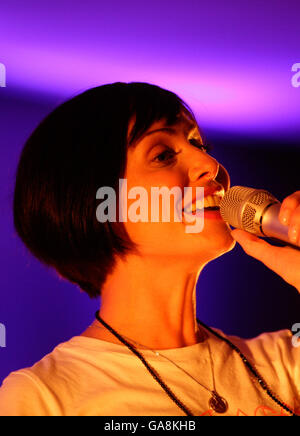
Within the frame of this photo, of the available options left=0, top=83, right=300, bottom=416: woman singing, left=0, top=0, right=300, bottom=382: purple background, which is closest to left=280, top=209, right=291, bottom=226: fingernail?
left=0, top=83, right=300, bottom=416: woman singing

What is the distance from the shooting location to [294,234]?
2.49 ft

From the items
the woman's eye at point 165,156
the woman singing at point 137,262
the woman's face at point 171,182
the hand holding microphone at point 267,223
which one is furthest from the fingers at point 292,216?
the woman's eye at point 165,156

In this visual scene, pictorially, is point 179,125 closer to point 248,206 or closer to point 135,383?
point 248,206

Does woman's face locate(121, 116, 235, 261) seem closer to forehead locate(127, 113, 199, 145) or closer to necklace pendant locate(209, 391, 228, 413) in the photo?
forehead locate(127, 113, 199, 145)

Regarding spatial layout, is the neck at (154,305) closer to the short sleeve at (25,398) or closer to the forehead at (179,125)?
the short sleeve at (25,398)

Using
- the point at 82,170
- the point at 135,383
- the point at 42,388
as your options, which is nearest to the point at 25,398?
the point at 42,388

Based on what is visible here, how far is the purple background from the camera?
59.9 inches

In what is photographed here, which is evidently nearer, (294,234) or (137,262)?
(294,234)

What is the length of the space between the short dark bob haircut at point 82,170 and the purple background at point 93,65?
395 millimetres

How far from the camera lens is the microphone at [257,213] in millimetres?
811

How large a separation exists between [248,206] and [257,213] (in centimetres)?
3

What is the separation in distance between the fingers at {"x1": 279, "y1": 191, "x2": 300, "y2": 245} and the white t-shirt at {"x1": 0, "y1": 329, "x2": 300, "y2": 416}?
46 cm

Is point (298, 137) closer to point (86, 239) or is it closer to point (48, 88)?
point (48, 88)
